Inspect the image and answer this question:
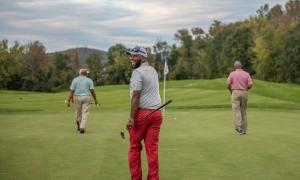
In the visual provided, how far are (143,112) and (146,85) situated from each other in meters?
0.43

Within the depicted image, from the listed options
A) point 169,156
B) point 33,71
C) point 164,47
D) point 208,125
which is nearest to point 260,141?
point 169,156

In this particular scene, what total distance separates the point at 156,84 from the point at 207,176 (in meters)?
1.90

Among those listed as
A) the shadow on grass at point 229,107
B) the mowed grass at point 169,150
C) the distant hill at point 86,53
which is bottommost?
the shadow on grass at point 229,107

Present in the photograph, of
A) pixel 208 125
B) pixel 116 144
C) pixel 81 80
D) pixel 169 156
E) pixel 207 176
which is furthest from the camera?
pixel 208 125

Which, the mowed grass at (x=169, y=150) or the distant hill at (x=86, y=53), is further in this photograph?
the distant hill at (x=86, y=53)

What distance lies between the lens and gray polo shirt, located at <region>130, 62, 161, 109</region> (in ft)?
27.2

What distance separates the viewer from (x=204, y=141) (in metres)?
13.9

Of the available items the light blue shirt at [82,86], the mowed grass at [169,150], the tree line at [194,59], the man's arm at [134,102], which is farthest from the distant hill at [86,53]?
the man's arm at [134,102]

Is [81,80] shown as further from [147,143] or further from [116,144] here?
[147,143]

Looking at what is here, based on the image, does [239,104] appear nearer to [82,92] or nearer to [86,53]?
[82,92]

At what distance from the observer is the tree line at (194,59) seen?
85500 mm

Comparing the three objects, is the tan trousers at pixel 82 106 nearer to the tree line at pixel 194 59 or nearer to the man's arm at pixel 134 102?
the man's arm at pixel 134 102

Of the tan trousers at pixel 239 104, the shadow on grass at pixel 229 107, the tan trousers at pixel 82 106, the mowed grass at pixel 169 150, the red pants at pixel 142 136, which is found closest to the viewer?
the red pants at pixel 142 136

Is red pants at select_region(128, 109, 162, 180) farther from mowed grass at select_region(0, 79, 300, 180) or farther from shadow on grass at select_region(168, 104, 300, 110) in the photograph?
shadow on grass at select_region(168, 104, 300, 110)
